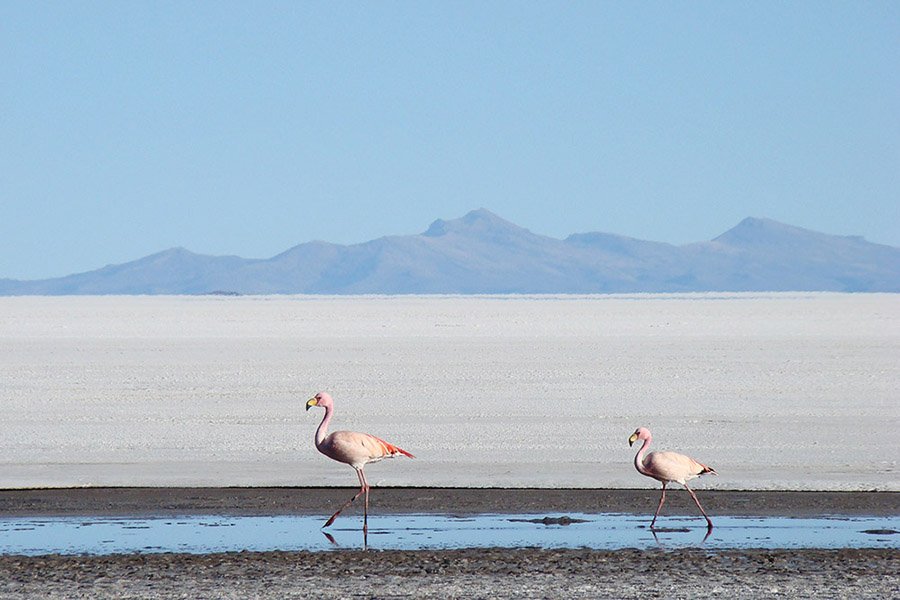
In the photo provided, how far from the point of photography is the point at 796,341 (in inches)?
1475

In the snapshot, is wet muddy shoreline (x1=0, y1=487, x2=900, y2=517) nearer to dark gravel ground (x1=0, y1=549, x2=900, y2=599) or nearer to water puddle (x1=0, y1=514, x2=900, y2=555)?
water puddle (x1=0, y1=514, x2=900, y2=555)

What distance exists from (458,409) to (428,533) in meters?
9.54

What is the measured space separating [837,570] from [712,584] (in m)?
0.95

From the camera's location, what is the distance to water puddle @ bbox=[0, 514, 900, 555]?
10023 mm

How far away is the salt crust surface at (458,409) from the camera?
14234 millimetres

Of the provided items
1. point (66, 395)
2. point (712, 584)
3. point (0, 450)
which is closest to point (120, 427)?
point (0, 450)

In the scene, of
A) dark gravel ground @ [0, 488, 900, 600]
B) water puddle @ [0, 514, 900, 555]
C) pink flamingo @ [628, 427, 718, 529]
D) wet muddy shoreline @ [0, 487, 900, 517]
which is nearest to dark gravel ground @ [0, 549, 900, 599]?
dark gravel ground @ [0, 488, 900, 600]

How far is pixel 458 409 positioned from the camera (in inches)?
792

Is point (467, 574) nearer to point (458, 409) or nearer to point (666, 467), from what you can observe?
point (666, 467)

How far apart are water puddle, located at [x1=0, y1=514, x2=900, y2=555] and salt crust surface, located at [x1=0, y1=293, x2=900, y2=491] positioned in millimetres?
1907

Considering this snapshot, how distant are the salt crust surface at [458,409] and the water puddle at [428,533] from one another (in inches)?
75.1

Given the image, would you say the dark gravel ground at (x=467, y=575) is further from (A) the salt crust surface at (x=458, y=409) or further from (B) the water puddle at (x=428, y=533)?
(A) the salt crust surface at (x=458, y=409)

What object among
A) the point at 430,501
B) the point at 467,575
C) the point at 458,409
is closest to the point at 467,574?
the point at 467,575

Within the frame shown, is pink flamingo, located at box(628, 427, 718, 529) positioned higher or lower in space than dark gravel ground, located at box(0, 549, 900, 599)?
higher
